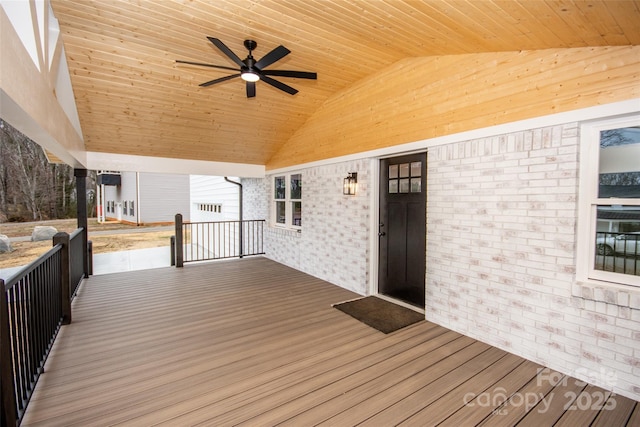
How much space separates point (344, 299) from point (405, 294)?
3.12 feet

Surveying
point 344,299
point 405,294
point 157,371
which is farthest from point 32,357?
point 405,294

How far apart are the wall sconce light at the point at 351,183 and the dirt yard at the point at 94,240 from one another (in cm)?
564

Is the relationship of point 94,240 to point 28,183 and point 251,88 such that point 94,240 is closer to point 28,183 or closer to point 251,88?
point 28,183

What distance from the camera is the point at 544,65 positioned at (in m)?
2.56

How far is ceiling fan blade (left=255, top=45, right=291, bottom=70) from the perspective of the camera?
2.72 metres

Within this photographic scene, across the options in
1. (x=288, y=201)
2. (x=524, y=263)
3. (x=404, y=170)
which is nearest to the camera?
(x=524, y=263)

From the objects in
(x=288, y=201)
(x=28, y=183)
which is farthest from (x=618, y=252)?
(x=28, y=183)

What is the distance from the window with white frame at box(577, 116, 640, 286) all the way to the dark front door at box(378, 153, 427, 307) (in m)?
1.72

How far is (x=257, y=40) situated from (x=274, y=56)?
761 millimetres

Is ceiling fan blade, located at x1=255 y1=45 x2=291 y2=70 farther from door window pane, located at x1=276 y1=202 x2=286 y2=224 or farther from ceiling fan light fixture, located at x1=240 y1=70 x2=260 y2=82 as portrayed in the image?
door window pane, located at x1=276 y1=202 x2=286 y2=224

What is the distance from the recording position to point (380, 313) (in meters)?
3.85

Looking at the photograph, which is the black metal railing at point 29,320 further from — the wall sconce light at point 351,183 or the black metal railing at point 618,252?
the black metal railing at point 618,252

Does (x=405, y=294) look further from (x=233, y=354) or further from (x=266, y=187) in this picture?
(x=266, y=187)

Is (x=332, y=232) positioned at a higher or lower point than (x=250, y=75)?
lower
